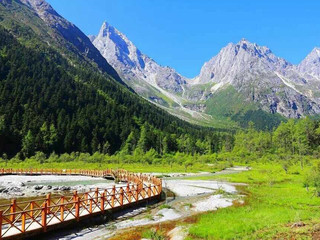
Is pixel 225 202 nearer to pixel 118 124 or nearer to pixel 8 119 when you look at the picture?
pixel 8 119

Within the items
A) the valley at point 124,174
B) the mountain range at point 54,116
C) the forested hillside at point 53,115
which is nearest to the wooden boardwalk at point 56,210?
the valley at point 124,174

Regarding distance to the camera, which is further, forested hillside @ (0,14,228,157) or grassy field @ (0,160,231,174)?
forested hillside @ (0,14,228,157)

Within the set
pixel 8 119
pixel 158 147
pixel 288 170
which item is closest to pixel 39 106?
pixel 8 119

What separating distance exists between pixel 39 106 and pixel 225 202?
4930 inches

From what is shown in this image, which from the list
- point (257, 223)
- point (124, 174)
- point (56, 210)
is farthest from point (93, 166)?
point (257, 223)

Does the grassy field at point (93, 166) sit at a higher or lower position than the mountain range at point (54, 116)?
lower

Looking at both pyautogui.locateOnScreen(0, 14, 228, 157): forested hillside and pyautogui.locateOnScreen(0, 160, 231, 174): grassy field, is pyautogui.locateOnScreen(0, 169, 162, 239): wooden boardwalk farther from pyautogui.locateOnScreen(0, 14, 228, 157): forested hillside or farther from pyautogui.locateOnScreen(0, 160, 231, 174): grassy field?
pyautogui.locateOnScreen(0, 14, 228, 157): forested hillside

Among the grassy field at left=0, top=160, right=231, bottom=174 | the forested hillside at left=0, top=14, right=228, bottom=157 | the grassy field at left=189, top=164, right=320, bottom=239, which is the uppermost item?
the forested hillside at left=0, top=14, right=228, bottom=157

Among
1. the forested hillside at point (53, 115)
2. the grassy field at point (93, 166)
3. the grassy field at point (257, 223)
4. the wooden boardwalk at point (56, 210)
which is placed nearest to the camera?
the grassy field at point (257, 223)

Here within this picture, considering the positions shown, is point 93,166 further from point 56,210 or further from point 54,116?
point 56,210

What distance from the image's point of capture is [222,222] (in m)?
22.7

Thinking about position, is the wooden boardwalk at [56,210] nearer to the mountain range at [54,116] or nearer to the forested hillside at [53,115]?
the mountain range at [54,116]

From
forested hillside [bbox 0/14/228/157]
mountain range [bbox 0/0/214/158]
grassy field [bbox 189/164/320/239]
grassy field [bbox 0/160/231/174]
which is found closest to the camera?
grassy field [bbox 189/164/320/239]

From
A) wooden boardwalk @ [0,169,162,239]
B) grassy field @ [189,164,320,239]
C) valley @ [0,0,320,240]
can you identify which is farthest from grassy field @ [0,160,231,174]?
grassy field @ [189,164,320,239]
